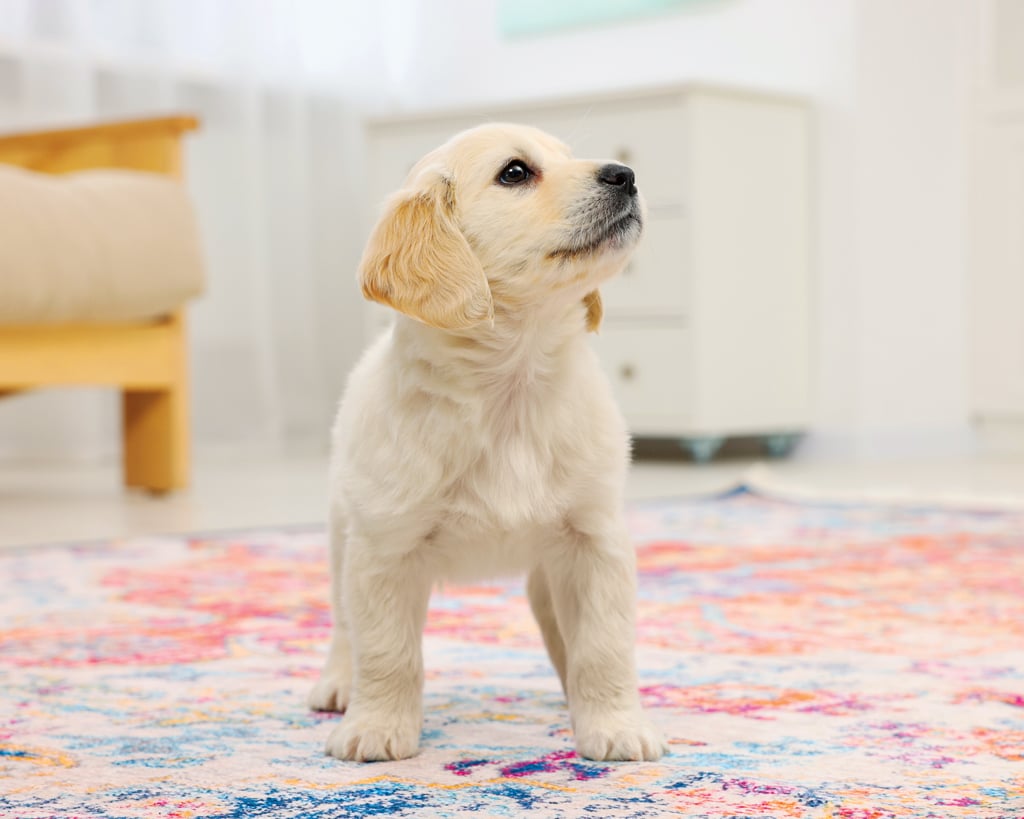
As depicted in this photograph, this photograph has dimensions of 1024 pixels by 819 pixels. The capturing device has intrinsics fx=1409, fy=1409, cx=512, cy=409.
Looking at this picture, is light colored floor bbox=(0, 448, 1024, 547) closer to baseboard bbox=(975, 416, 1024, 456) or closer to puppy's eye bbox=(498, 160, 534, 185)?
baseboard bbox=(975, 416, 1024, 456)

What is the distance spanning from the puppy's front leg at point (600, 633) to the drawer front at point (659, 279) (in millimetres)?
2919

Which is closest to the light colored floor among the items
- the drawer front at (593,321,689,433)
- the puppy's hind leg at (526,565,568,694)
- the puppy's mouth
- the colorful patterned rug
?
the drawer front at (593,321,689,433)

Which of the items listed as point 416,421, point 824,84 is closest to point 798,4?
point 824,84

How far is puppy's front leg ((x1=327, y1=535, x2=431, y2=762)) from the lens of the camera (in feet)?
3.97

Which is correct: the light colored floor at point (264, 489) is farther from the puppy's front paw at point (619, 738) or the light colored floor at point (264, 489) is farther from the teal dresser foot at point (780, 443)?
the puppy's front paw at point (619, 738)

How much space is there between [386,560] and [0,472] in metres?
3.20

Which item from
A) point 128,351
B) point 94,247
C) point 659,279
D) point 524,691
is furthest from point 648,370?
point 524,691

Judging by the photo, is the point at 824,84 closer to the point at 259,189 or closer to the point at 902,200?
the point at 902,200

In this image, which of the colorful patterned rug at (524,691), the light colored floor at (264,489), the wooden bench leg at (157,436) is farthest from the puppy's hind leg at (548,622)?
the wooden bench leg at (157,436)

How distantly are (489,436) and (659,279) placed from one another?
9.93ft

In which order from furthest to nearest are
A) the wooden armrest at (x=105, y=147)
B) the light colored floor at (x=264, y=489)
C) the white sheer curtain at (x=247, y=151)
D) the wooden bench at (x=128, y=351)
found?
the white sheer curtain at (x=247, y=151) → the wooden armrest at (x=105, y=147) → the wooden bench at (x=128, y=351) → the light colored floor at (x=264, y=489)

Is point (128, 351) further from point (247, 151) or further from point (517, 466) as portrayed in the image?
point (517, 466)

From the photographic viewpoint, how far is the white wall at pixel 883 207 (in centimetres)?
434

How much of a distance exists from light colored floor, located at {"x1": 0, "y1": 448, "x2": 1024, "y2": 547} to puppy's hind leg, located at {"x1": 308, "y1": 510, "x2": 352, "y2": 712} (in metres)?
1.32
